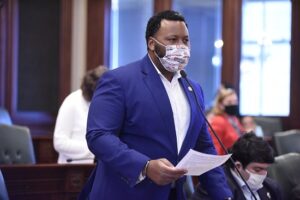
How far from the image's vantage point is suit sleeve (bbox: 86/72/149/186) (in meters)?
1.56

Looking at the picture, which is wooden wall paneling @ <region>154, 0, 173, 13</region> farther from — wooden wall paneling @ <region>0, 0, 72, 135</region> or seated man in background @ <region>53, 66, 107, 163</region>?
seated man in background @ <region>53, 66, 107, 163</region>

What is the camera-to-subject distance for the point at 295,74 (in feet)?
20.0

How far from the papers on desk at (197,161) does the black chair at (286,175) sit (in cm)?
137

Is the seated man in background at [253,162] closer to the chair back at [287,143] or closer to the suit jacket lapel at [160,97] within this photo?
the suit jacket lapel at [160,97]

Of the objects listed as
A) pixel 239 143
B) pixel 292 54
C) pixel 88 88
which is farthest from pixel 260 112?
pixel 239 143

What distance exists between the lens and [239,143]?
2.46 metres

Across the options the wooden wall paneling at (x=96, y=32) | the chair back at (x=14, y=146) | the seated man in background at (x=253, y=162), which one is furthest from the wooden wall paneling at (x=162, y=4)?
the seated man in background at (x=253, y=162)

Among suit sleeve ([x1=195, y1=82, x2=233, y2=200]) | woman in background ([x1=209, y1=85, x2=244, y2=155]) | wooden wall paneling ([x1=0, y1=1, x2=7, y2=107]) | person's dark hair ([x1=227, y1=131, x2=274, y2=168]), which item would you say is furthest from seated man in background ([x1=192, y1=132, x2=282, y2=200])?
wooden wall paneling ([x1=0, y1=1, x2=7, y2=107])

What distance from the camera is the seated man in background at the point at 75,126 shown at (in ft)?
11.3

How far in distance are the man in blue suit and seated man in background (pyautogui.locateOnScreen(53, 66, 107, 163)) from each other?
1687 mm

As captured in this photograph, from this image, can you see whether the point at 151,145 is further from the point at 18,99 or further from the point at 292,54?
the point at 292,54

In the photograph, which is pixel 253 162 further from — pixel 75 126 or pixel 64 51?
pixel 64 51

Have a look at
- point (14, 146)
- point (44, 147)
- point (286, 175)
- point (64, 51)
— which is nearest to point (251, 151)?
point (286, 175)

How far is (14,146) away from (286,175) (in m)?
1.63
